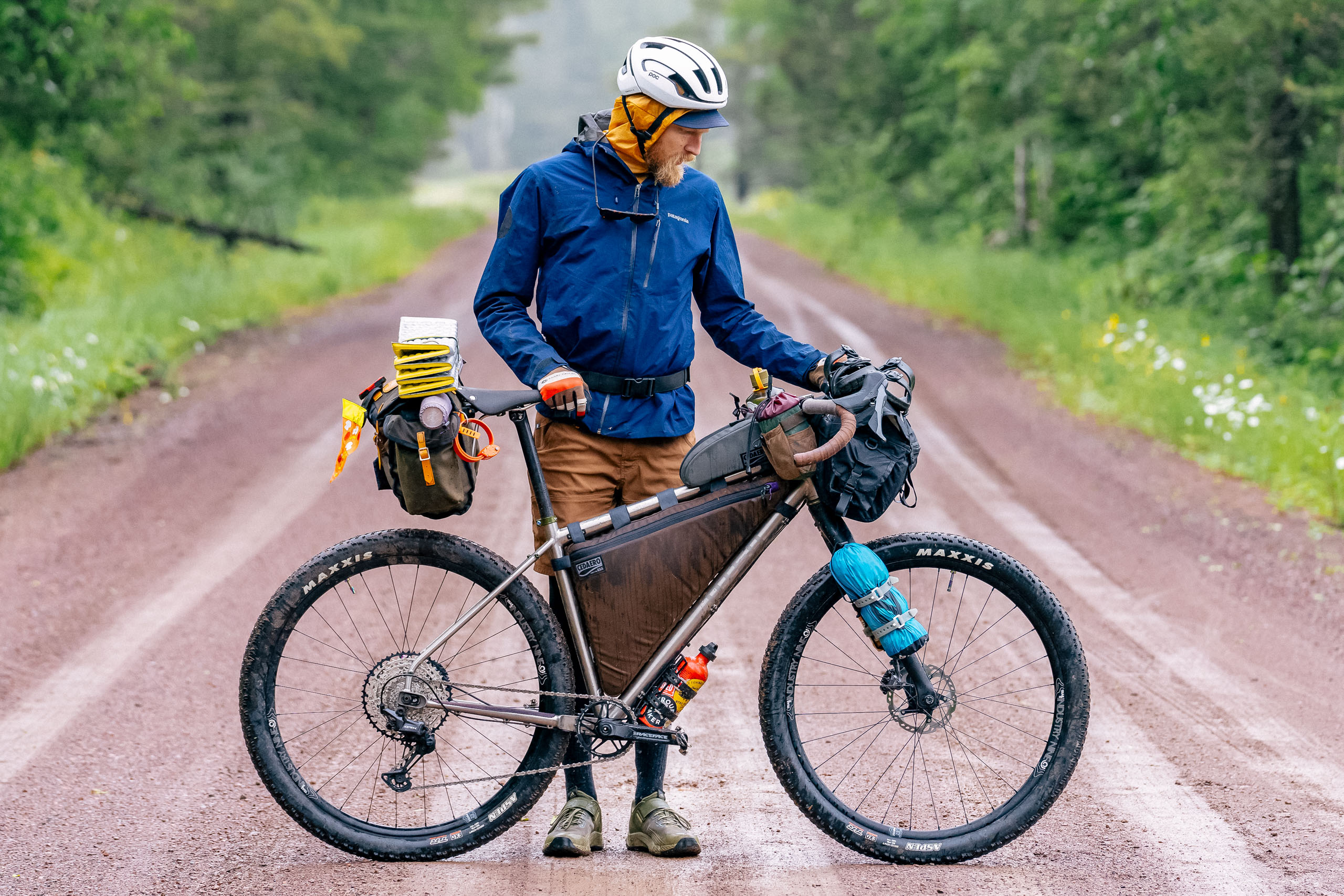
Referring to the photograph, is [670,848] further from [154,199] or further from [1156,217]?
[154,199]

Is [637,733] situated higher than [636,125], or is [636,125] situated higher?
[636,125]

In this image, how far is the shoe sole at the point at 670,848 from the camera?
3.52 m

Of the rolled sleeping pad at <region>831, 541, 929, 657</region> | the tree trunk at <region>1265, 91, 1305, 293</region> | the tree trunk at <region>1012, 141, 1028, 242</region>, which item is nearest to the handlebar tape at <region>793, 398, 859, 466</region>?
the rolled sleeping pad at <region>831, 541, 929, 657</region>

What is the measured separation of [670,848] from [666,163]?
1.87 meters

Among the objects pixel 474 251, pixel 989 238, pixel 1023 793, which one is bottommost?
pixel 474 251

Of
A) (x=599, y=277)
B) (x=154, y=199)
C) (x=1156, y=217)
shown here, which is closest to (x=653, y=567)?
(x=599, y=277)

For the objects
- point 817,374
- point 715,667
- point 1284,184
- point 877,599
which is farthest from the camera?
point 1284,184

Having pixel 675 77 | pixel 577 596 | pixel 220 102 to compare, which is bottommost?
pixel 220 102

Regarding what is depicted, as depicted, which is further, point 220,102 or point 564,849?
point 220,102

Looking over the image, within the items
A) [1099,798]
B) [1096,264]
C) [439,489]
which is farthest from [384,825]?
[1096,264]

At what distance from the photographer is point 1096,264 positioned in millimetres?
16266

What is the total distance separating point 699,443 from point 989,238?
65.0ft

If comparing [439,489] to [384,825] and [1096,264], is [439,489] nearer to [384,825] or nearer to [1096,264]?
[384,825]

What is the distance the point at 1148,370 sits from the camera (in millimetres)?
10258
